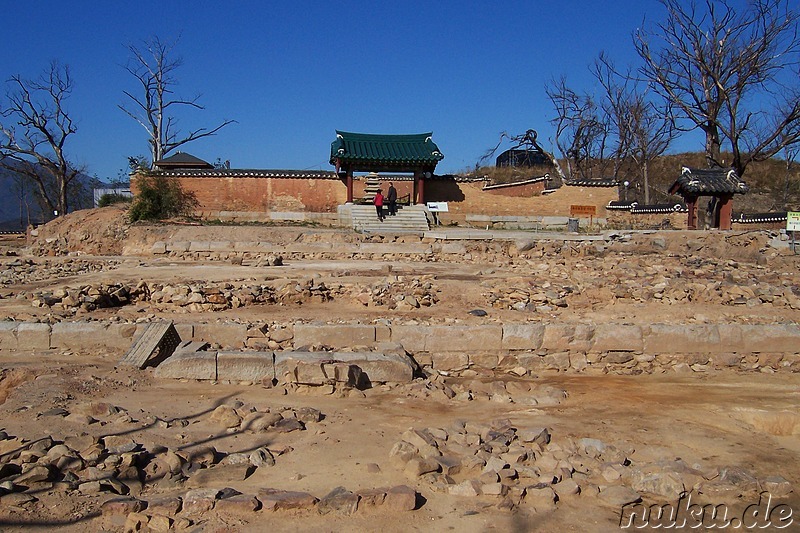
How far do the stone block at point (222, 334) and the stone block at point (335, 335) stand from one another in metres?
0.70

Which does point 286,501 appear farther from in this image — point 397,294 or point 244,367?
point 397,294

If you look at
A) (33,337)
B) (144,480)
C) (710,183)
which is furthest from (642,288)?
(710,183)

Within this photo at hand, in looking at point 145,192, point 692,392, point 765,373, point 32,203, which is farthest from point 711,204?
point 32,203

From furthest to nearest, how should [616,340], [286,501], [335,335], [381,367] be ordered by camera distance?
[616,340]
[335,335]
[381,367]
[286,501]

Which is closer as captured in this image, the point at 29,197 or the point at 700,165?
the point at 700,165

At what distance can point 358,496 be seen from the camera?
11.7 feet

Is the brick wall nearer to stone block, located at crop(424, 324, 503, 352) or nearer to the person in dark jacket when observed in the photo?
the person in dark jacket

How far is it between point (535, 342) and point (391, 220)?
1462 centimetres

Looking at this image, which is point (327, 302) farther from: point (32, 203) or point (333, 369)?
point (32, 203)

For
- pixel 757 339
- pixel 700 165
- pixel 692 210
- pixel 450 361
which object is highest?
pixel 700 165

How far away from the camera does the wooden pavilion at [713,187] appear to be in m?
19.9

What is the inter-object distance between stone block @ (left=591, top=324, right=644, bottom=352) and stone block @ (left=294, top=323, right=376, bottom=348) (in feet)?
9.52

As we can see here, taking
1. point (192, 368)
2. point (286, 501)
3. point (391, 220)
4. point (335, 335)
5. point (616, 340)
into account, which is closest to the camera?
point (286, 501)

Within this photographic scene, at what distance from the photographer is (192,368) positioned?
6.06 m
